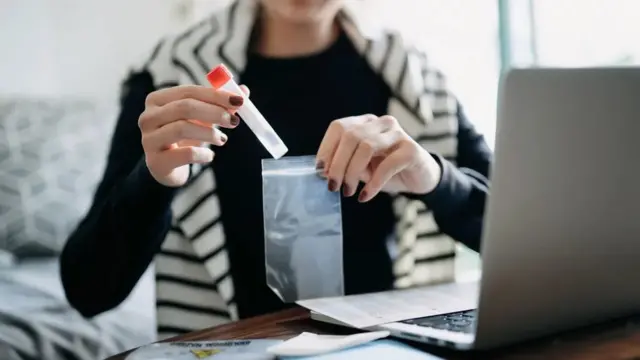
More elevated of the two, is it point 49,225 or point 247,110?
point 247,110

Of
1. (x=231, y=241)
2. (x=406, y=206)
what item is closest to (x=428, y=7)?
(x=406, y=206)

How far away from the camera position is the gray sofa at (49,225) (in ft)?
3.50

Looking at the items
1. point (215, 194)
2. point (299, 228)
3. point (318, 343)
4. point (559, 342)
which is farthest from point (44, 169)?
point (559, 342)

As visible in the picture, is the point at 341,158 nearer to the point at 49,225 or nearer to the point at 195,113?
the point at 195,113

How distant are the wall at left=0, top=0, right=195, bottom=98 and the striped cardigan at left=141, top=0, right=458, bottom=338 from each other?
0.39 metres

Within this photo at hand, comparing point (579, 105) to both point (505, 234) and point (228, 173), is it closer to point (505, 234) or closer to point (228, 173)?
point (505, 234)

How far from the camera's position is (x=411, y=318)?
2.06 feet

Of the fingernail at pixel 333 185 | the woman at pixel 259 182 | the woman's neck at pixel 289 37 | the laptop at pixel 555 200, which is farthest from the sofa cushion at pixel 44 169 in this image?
the laptop at pixel 555 200

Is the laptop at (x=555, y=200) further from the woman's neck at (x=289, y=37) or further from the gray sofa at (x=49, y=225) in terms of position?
the gray sofa at (x=49, y=225)

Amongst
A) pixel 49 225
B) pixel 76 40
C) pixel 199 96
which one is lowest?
pixel 49 225

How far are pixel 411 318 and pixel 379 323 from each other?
33mm

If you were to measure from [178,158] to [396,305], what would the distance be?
10.1 inches

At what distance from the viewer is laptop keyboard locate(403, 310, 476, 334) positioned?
583mm

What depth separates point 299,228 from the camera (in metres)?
0.83
